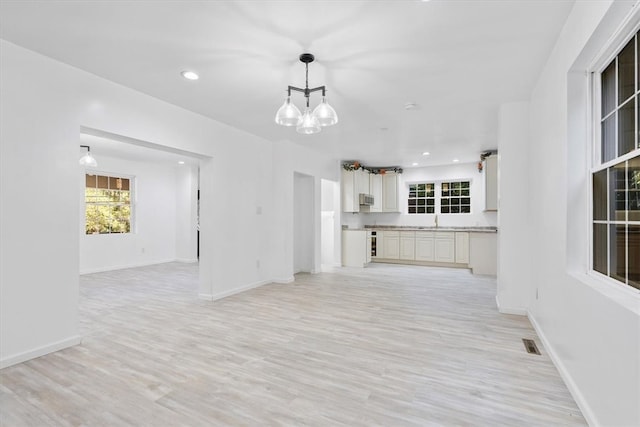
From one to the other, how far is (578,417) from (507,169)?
9.45 ft

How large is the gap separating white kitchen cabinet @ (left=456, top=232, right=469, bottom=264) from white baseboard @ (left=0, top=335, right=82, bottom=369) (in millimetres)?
7141

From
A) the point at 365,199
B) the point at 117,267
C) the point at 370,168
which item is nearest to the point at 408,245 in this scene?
the point at 365,199

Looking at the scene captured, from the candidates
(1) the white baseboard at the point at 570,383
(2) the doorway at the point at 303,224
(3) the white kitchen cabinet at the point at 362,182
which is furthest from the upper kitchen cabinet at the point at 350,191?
(1) the white baseboard at the point at 570,383

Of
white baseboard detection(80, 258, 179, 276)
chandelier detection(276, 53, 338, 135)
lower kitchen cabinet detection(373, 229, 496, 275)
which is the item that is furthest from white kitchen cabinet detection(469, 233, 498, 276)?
white baseboard detection(80, 258, 179, 276)

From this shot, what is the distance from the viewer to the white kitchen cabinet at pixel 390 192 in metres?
8.59

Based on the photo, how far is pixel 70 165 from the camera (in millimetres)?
2967

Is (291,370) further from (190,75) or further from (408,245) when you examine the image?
(408,245)

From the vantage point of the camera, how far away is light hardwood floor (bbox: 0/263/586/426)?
1927 millimetres

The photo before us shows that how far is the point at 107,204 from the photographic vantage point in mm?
7305

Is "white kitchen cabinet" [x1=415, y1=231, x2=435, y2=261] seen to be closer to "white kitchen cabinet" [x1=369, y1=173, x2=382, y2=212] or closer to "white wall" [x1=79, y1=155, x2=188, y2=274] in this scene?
"white kitchen cabinet" [x1=369, y1=173, x2=382, y2=212]

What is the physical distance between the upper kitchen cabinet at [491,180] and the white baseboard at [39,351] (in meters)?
7.10

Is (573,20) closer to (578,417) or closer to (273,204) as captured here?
(578,417)

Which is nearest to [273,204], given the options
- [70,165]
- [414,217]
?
[70,165]

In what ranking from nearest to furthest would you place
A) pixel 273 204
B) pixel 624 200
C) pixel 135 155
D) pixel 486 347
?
1. pixel 624 200
2. pixel 486 347
3. pixel 273 204
4. pixel 135 155
